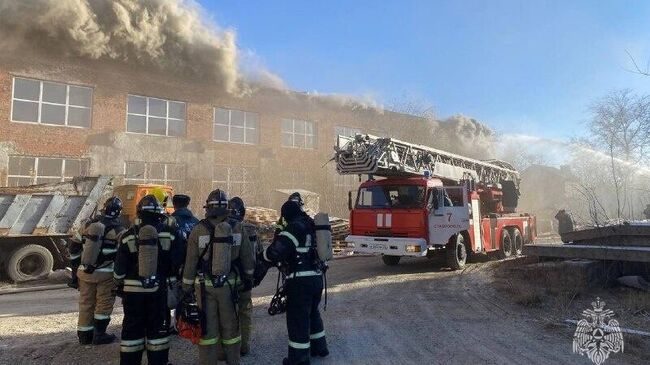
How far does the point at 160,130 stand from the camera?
20.0 metres

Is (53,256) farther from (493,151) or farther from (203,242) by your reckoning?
(493,151)

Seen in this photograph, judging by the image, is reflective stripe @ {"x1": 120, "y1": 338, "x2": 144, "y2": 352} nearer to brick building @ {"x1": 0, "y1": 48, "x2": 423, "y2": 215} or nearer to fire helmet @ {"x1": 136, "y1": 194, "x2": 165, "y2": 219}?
fire helmet @ {"x1": 136, "y1": 194, "x2": 165, "y2": 219}

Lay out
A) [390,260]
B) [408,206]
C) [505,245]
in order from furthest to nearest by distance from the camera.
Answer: [505,245]
[390,260]
[408,206]

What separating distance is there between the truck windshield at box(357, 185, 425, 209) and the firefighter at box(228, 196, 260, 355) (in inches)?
207

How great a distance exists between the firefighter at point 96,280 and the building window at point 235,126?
17.5 meters

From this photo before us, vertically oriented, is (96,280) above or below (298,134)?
below

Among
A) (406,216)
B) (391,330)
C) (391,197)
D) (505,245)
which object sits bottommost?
(391,330)

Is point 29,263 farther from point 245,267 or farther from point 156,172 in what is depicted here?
point 156,172

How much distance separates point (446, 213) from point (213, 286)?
22.5 feet

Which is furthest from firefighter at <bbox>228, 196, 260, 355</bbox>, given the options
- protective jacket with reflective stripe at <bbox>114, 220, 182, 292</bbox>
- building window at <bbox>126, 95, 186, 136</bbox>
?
building window at <bbox>126, 95, 186, 136</bbox>

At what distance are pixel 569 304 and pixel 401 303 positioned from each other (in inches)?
98.5

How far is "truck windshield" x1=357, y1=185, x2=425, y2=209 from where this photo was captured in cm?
934

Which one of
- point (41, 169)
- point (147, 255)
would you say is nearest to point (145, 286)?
point (147, 255)

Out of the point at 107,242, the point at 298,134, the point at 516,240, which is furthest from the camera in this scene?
the point at 298,134
